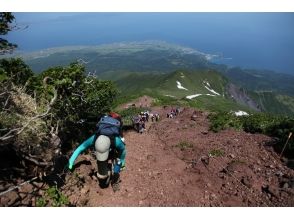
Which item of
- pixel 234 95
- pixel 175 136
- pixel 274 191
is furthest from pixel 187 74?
pixel 274 191

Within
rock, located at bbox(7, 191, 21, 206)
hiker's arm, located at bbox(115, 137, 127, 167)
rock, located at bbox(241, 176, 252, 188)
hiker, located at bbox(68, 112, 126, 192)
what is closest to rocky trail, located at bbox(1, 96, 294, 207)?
rock, located at bbox(241, 176, 252, 188)

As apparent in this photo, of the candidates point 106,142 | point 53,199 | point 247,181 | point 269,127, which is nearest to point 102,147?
point 106,142

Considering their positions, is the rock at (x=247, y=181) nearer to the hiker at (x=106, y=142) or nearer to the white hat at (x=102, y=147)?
the hiker at (x=106, y=142)

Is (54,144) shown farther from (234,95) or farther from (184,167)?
(234,95)

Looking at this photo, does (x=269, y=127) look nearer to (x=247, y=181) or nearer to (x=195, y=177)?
(x=247, y=181)

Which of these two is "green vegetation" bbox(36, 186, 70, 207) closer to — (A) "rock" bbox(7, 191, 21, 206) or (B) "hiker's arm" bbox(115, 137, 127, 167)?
(A) "rock" bbox(7, 191, 21, 206)
